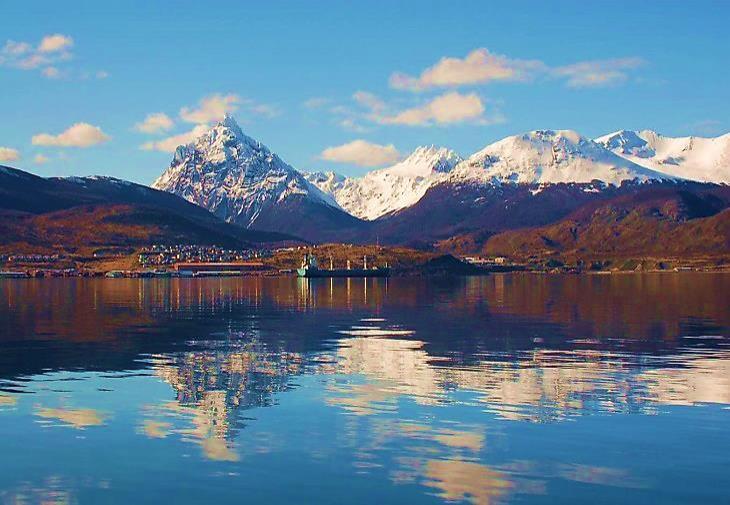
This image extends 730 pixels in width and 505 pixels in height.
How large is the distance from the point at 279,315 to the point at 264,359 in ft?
203

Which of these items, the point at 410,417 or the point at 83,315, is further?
the point at 83,315

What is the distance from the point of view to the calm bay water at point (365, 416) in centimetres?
4006

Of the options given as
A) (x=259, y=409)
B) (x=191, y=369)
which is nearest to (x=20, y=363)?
(x=191, y=369)

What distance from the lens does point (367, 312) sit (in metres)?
151

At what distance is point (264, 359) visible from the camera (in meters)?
81.7

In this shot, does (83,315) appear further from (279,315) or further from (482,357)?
(482,357)

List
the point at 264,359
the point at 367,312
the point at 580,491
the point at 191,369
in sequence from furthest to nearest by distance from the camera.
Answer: the point at 367,312, the point at 264,359, the point at 191,369, the point at 580,491

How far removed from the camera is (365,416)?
53812 millimetres

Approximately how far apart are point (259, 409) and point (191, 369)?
19.9m

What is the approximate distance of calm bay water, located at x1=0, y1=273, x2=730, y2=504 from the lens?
4006 cm

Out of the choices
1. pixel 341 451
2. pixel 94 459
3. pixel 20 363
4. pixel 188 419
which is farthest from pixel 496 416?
pixel 20 363

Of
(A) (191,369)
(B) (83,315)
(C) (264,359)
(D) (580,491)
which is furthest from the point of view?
(B) (83,315)

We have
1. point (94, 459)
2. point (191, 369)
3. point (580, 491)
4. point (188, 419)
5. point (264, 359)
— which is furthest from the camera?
point (264, 359)

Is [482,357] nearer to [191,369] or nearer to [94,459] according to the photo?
[191,369]
